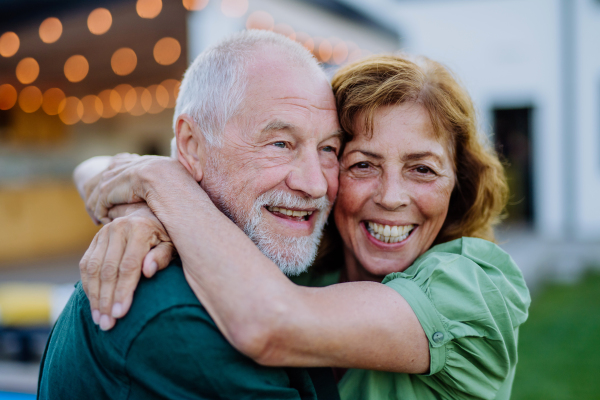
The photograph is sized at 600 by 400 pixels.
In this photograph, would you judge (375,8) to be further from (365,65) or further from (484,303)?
(484,303)

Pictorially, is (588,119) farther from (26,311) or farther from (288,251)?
(26,311)

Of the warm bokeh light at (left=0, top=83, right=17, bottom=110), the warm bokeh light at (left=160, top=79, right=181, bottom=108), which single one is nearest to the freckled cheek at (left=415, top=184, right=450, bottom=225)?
the warm bokeh light at (left=160, top=79, right=181, bottom=108)

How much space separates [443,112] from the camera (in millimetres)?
1975

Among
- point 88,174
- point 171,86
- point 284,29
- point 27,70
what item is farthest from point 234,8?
point 171,86

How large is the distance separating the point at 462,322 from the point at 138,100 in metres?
13.2

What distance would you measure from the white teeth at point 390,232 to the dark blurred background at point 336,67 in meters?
3.46

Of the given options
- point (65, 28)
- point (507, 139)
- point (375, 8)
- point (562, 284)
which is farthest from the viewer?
point (507, 139)

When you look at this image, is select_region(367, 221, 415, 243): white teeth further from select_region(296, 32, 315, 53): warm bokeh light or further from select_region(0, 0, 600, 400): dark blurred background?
select_region(296, 32, 315, 53): warm bokeh light

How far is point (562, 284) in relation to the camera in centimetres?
823

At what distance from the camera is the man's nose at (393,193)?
6.36 ft

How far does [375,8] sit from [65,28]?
6274mm

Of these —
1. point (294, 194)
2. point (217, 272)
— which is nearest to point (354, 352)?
point (217, 272)

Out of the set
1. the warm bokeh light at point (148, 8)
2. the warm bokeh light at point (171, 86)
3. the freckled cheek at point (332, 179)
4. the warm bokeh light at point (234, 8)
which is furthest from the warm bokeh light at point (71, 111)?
the freckled cheek at point (332, 179)

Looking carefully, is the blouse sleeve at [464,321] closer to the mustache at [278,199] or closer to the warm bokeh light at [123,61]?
the mustache at [278,199]
